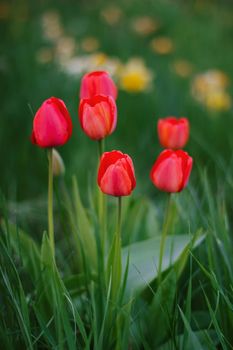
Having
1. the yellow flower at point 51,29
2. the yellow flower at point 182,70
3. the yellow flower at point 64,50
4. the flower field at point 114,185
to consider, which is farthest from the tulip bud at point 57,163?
the yellow flower at point 51,29

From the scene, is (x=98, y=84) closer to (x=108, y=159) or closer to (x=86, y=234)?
(x=108, y=159)

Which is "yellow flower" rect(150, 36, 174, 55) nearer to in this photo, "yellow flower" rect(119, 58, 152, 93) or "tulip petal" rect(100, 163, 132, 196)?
"yellow flower" rect(119, 58, 152, 93)

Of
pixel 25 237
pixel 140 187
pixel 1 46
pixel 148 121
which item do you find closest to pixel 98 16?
pixel 1 46

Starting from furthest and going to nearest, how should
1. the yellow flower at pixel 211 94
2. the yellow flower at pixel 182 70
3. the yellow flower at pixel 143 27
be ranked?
1. the yellow flower at pixel 143 27
2. the yellow flower at pixel 182 70
3. the yellow flower at pixel 211 94

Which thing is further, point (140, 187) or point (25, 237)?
point (140, 187)

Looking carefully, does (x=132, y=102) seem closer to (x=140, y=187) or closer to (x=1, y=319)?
(x=140, y=187)

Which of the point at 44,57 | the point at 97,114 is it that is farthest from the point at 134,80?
the point at 97,114

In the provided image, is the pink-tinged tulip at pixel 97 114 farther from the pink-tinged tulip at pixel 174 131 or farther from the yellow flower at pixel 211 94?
the yellow flower at pixel 211 94
